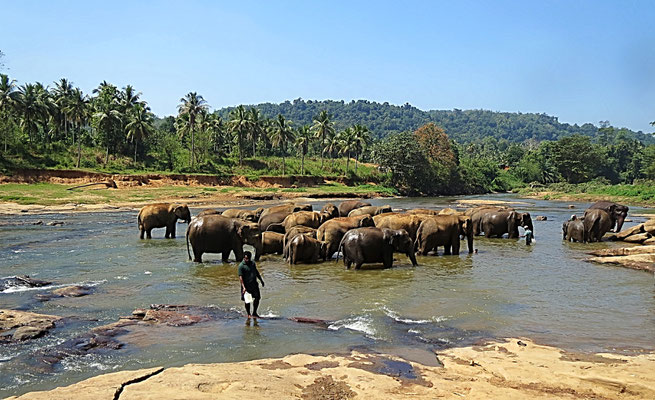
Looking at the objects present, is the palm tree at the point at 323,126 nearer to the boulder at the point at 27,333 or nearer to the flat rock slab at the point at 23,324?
the flat rock slab at the point at 23,324

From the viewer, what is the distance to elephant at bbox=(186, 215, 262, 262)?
17172mm

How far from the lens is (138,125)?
70812mm

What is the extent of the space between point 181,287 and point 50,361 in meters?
6.13

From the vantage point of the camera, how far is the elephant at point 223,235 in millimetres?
17172

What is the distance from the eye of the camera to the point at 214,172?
7756 cm

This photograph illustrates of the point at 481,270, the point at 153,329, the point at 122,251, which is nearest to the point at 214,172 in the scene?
the point at 122,251

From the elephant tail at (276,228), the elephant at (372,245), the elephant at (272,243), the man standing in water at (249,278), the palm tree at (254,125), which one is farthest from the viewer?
the palm tree at (254,125)

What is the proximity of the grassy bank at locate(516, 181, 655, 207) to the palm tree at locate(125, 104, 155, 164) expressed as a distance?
55.7 meters

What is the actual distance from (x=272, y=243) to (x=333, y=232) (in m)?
2.29

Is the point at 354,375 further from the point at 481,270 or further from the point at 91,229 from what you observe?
A: the point at 91,229

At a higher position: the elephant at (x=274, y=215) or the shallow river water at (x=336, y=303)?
the elephant at (x=274, y=215)

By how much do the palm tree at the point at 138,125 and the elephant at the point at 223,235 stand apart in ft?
191

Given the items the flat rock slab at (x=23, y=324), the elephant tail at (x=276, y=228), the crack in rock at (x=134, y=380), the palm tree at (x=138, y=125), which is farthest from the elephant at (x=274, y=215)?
the palm tree at (x=138, y=125)

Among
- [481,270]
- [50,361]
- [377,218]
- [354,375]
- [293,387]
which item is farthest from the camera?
[377,218]
